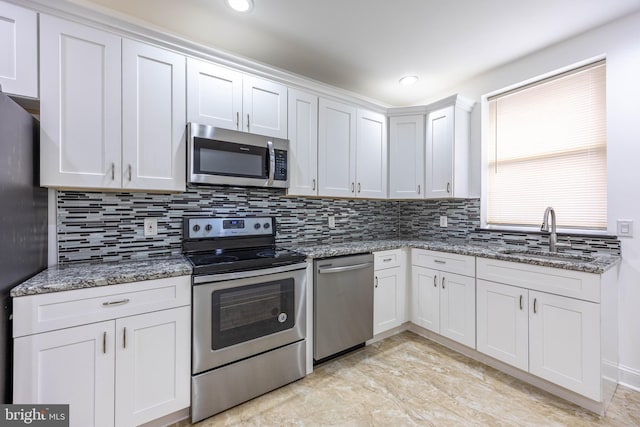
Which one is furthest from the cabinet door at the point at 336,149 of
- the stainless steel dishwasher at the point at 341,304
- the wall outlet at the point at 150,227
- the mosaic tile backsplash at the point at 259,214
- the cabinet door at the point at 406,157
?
the wall outlet at the point at 150,227

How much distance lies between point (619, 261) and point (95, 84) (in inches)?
142

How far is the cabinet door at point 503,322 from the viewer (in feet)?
6.54

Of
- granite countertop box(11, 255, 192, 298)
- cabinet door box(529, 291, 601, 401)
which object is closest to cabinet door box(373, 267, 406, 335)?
cabinet door box(529, 291, 601, 401)

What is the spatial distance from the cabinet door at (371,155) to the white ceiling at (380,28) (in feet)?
1.58

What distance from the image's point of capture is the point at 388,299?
8.76 feet

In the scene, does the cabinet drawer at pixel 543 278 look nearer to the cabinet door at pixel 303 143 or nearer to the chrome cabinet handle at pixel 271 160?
the cabinet door at pixel 303 143

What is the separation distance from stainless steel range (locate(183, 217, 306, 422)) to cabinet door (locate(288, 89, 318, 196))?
27.5 inches

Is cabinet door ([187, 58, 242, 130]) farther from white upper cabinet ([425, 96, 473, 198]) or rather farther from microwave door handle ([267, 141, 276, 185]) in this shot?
white upper cabinet ([425, 96, 473, 198])

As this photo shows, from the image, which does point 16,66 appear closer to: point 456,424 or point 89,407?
point 89,407

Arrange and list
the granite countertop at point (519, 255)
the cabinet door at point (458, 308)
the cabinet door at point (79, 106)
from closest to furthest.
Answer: the cabinet door at point (79, 106) < the granite countertop at point (519, 255) < the cabinet door at point (458, 308)

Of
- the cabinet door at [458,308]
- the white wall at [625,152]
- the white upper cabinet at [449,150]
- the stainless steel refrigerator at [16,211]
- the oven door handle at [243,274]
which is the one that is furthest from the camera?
the white upper cabinet at [449,150]

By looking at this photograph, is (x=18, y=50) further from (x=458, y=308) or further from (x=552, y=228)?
(x=552, y=228)

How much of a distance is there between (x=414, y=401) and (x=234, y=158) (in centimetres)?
210

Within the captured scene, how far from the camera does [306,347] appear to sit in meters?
2.10
